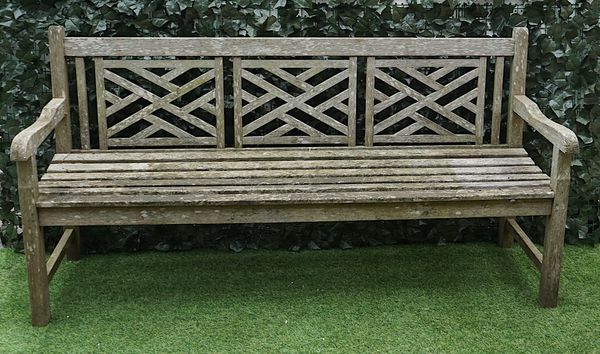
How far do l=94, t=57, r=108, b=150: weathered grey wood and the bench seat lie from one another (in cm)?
8

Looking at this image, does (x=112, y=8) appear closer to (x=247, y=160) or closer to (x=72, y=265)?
(x=247, y=160)

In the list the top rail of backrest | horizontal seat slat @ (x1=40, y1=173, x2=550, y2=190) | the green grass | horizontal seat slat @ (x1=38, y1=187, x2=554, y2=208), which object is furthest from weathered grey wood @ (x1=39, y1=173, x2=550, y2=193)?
the top rail of backrest

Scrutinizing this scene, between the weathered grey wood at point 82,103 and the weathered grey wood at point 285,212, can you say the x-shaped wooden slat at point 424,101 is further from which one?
the weathered grey wood at point 82,103

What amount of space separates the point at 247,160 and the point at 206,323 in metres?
0.81

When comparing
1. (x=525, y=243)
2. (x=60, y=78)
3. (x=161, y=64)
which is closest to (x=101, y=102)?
(x=60, y=78)

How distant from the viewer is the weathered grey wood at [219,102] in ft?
11.8

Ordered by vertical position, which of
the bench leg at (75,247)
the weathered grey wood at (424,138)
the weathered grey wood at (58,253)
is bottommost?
the bench leg at (75,247)

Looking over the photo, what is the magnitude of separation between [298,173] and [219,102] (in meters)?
0.60

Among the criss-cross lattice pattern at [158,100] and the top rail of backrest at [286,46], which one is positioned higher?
the top rail of backrest at [286,46]

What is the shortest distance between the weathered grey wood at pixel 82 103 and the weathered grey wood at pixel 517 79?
215cm

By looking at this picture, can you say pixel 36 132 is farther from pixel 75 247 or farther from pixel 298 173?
pixel 298 173

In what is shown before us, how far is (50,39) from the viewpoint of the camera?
3.44 m

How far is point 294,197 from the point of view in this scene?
3102mm

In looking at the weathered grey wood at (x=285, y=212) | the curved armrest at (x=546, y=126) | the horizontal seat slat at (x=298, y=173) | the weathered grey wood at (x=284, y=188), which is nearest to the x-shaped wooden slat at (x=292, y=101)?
the horizontal seat slat at (x=298, y=173)
